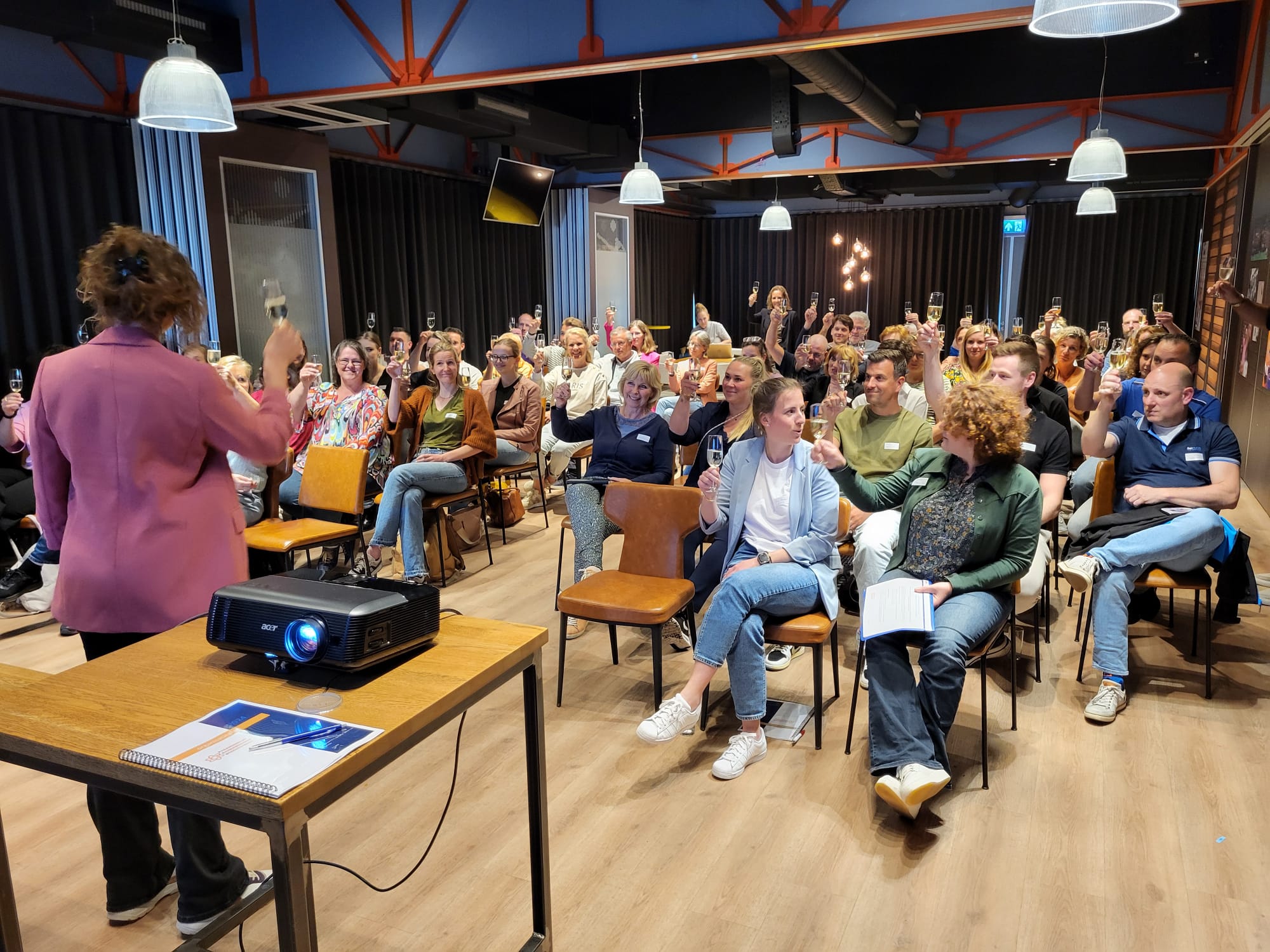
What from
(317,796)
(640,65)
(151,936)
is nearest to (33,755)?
(317,796)

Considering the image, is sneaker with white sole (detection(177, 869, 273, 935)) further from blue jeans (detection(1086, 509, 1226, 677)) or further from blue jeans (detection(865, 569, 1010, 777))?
blue jeans (detection(1086, 509, 1226, 677))

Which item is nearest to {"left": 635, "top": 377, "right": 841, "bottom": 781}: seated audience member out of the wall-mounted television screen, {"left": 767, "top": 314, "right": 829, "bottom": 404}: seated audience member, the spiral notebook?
the spiral notebook

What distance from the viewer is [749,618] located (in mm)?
2979

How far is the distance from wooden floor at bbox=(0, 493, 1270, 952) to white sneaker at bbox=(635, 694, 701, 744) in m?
0.15

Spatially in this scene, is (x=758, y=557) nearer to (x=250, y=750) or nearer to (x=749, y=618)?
(x=749, y=618)

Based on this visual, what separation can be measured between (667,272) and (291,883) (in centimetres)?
1448

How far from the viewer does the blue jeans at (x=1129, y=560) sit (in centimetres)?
329

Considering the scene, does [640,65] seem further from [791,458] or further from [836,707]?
[836,707]

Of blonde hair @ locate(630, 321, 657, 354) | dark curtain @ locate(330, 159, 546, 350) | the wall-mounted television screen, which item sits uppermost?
the wall-mounted television screen

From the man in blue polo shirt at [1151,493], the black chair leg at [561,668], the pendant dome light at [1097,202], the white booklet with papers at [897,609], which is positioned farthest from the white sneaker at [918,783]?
the pendant dome light at [1097,202]

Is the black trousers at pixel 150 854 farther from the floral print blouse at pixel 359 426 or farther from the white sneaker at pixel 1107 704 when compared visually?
the floral print blouse at pixel 359 426

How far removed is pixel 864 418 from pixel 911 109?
5.31 meters

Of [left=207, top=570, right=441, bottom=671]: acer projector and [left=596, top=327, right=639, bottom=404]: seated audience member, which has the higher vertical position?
[left=596, top=327, right=639, bottom=404]: seated audience member

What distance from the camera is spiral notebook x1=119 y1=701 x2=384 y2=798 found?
1230 millimetres
